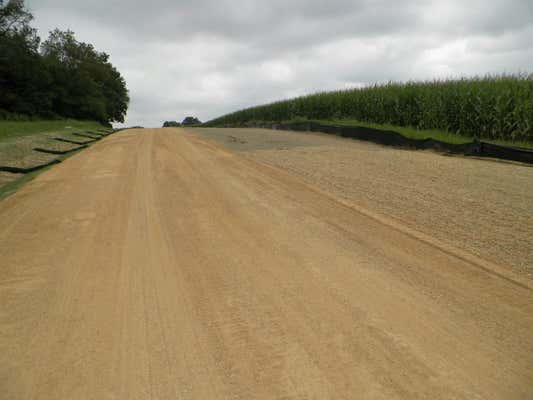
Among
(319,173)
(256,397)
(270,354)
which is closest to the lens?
(256,397)

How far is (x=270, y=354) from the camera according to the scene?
2.07m

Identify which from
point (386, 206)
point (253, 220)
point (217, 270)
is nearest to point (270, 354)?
point (217, 270)

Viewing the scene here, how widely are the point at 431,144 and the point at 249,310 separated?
33.9 feet

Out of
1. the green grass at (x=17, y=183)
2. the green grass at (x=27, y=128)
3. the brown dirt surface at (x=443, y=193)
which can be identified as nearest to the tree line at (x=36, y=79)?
the green grass at (x=27, y=128)

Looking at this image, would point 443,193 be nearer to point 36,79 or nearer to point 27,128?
point 27,128

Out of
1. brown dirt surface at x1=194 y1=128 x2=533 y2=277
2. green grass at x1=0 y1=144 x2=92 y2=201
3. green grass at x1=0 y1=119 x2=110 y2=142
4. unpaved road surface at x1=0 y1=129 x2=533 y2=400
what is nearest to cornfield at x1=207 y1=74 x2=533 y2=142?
brown dirt surface at x1=194 y1=128 x2=533 y2=277

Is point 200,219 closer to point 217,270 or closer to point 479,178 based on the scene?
point 217,270

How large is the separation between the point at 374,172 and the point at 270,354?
5676 millimetres

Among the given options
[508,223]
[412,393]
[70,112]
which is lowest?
[412,393]

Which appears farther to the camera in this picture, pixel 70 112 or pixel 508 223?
pixel 70 112

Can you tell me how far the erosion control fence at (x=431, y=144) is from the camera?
336 inches

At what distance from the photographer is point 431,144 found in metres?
11.0

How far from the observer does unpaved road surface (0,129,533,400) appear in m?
1.88

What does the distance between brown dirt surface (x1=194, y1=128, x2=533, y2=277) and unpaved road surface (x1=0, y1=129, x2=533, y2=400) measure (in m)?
0.43
